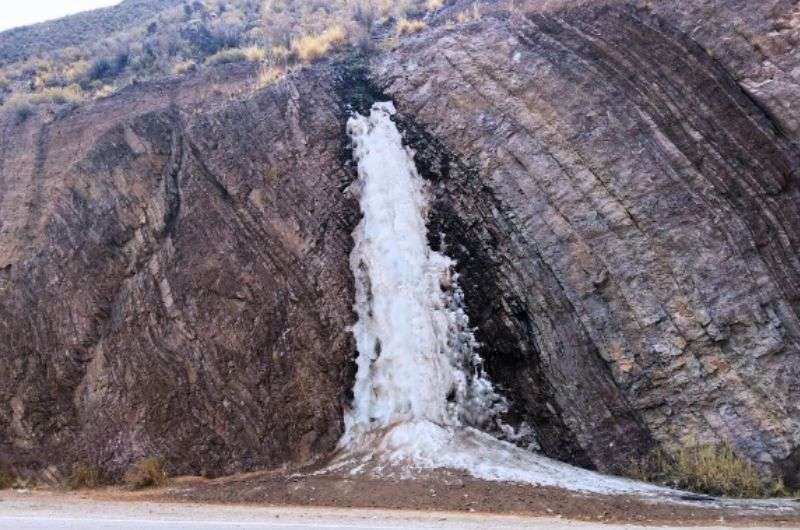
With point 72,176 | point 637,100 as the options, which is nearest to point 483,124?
point 637,100

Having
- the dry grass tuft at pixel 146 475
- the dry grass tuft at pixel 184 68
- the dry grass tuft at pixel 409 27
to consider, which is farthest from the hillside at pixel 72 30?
the dry grass tuft at pixel 146 475

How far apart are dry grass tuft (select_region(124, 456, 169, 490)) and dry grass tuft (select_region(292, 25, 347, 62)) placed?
11.4m

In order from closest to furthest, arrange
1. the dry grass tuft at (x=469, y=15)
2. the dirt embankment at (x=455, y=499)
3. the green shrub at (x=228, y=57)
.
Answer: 1. the dirt embankment at (x=455, y=499)
2. the dry grass tuft at (x=469, y=15)
3. the green shrub at (x=228, y=57)

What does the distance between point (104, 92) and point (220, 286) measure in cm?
892

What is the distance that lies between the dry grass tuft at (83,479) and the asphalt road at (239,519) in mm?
1830

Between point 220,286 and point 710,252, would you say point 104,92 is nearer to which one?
point 220,286

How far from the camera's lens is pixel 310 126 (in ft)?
54.7

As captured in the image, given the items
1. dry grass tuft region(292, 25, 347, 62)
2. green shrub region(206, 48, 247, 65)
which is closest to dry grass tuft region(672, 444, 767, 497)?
dry grass tuft region(292, 25, 347, 62)

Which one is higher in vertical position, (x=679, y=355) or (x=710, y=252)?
(x=710, y=252)

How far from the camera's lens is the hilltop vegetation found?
795 inches

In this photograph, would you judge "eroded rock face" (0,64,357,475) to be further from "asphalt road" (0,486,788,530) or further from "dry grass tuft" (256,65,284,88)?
"asphalt road" (0,486,788,530)

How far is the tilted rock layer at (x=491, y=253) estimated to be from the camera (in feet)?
39.5

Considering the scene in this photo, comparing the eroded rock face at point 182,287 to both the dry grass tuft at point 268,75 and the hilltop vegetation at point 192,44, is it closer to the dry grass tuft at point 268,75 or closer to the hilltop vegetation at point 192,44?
the dry grass tuft at point 268,75

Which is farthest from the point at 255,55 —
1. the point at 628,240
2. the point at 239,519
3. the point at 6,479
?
the point at 239,519
